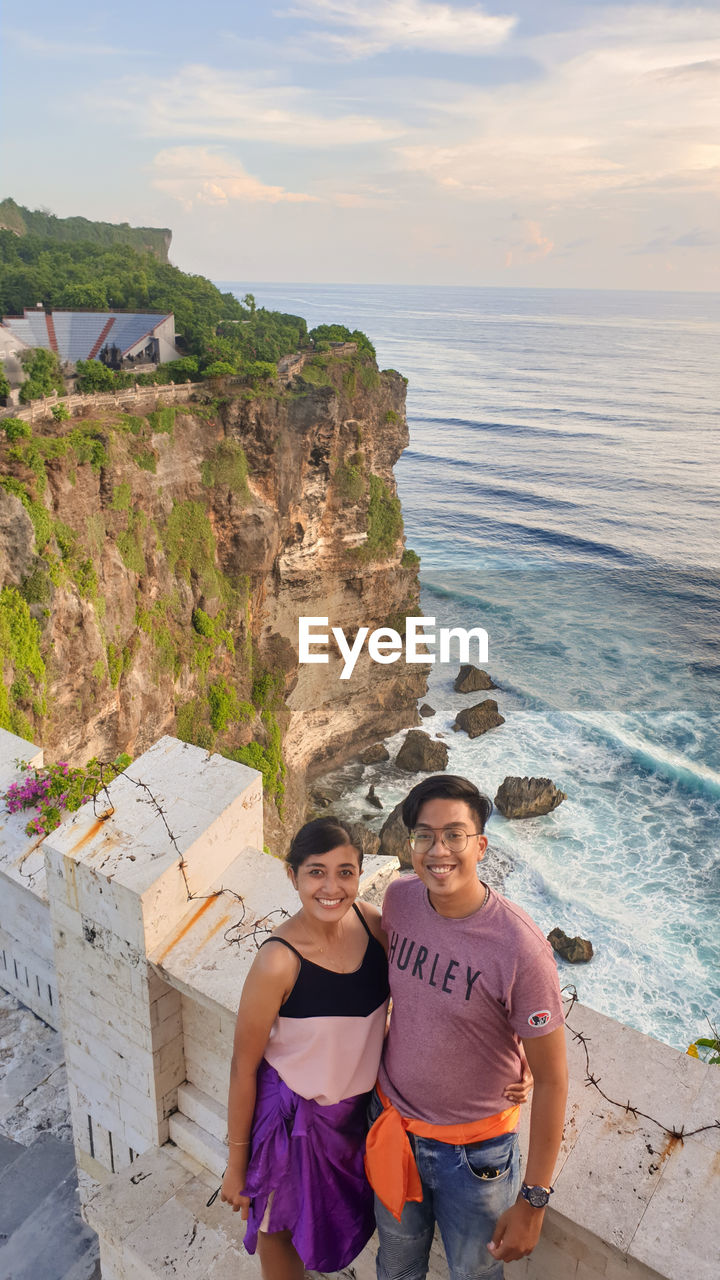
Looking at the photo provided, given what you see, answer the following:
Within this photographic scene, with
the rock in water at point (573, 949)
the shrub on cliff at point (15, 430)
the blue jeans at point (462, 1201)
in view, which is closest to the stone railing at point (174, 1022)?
the blue jeans at point (462, 1201)

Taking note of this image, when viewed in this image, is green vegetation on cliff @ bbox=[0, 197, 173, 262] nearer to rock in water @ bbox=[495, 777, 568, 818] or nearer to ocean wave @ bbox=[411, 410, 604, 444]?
ocean wave @ bbox=[411, 410, 604, 444]

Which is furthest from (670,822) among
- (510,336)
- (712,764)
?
(510,336)

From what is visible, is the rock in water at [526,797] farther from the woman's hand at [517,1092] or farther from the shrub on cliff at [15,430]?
the woman's hand at [517,1092]

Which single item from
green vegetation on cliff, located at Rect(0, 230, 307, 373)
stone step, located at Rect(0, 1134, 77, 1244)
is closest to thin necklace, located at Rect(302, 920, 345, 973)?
stone step, located at Rect(0, 1134, 77, 1244)

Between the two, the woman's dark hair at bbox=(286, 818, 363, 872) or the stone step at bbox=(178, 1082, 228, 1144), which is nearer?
the woman's dark hair at bbox=(286, 818, 363, 872)

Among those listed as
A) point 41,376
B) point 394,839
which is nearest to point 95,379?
point 41,376

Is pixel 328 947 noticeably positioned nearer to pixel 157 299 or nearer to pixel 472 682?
pixel 472 682

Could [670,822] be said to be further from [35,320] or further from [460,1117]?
[35,320]
